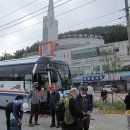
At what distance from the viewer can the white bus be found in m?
22.5

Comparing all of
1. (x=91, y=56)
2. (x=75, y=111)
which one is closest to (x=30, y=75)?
(x=75, y=111)

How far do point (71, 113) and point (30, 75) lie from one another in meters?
15.1

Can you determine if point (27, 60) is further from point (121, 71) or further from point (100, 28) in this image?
point (100, 28)

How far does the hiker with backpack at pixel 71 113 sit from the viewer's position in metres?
8.12

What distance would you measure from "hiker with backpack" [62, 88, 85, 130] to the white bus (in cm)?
1353

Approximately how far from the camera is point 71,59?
116 m

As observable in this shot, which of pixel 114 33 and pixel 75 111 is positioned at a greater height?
pixel 114 33

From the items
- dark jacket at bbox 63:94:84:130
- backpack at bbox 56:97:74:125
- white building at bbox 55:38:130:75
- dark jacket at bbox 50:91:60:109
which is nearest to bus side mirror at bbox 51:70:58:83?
dark jacket at bbox 50:91:60:109

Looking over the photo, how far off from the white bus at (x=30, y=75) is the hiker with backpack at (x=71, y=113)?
13.5 meters

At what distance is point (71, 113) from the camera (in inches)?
322

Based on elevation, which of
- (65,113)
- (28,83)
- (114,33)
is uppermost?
(114,33)

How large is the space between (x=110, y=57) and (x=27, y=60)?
2167 inches

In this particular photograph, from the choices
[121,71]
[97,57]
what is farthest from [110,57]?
[97,57]

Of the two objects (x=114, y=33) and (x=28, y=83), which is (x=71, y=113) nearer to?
(x=28, y=83)
